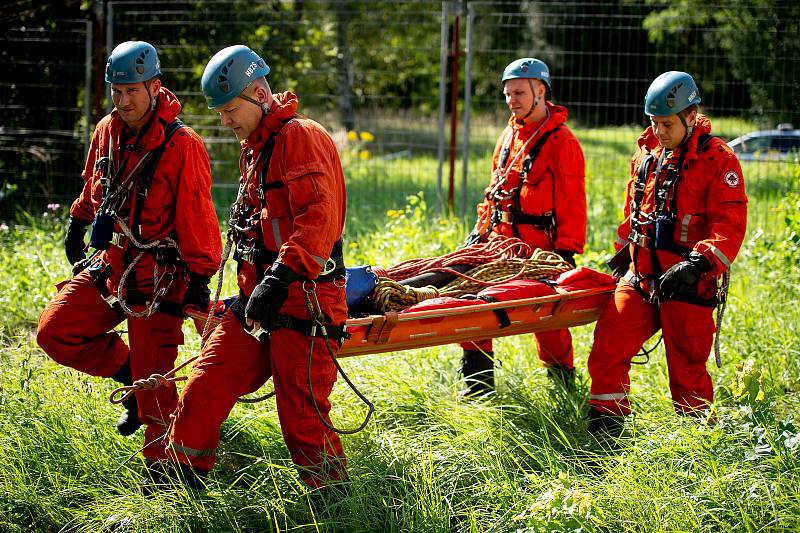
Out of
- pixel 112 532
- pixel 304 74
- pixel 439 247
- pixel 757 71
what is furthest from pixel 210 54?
pixel 112 532

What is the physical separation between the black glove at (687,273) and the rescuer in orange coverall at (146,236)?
2.19 metres

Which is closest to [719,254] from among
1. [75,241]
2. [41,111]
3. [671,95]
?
[671,95]

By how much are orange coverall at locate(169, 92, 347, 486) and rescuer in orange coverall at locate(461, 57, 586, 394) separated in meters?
1.77

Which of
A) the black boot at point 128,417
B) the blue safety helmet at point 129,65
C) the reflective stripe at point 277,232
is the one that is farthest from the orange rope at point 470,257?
the blue safety helmet at point 129,65

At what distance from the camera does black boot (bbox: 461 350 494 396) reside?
584 centimetres

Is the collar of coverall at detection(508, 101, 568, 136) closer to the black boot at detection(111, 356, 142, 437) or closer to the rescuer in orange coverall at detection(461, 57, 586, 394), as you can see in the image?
the rescuer in orange coverall at detection(461, 57, 586, 394)

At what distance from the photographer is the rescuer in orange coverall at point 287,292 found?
13.1ft

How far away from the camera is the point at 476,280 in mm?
5293

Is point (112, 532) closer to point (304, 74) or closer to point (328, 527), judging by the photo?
point (328, 527)

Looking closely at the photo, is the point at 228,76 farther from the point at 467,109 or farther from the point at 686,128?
the point at 467,109

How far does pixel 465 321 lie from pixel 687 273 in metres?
1.08

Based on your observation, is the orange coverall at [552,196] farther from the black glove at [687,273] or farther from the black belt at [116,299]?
the black belt at [116,299]

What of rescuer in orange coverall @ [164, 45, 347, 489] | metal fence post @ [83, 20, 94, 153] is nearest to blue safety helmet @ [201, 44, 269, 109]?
rescuer in orange coverall @ [164, 45, 347, 489]

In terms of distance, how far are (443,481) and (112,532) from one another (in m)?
1.41
